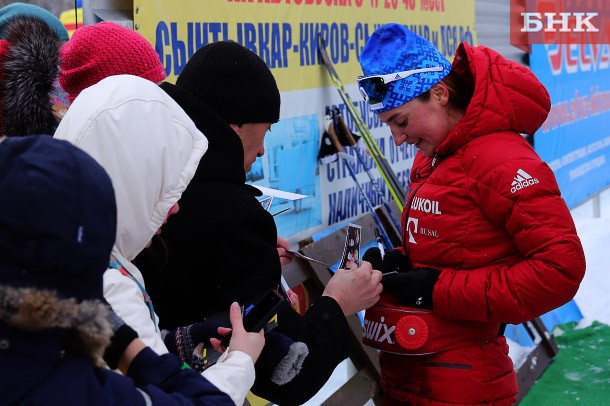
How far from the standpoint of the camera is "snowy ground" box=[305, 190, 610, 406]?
4.40 metres

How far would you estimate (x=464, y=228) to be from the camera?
243 cm

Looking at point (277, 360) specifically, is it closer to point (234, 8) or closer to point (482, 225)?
point (482, 225)

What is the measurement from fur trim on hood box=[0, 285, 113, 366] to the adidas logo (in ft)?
4.69

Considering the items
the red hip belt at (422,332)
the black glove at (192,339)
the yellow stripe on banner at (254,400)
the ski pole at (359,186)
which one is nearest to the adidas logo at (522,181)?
the red hip belt at (422,332)

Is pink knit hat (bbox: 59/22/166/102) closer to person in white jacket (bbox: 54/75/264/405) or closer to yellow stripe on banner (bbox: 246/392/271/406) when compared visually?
person in white jacket (bbox: 54/75/264/405)

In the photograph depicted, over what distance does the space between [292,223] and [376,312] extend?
1.43m

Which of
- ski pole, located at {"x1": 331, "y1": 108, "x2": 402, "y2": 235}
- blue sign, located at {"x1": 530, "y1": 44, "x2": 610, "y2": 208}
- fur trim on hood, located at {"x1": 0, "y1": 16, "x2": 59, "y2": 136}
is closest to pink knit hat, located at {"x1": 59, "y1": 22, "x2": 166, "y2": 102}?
fur trim on hood, located at {"x1": 0, "y1": 16, "x2": 59, "y2": 136}

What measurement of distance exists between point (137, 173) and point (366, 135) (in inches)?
116

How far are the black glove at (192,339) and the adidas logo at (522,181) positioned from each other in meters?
1.01

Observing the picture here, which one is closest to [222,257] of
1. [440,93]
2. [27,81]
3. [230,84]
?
[230,84]

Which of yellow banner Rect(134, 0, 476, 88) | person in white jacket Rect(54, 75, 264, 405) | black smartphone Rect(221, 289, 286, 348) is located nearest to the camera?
person in white jacket Rect(54, 75, 264, 405)

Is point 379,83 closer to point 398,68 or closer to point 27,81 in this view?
point 398,68

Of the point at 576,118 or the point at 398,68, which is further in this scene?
the point at 576,118

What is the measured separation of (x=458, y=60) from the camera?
8.70 feet
